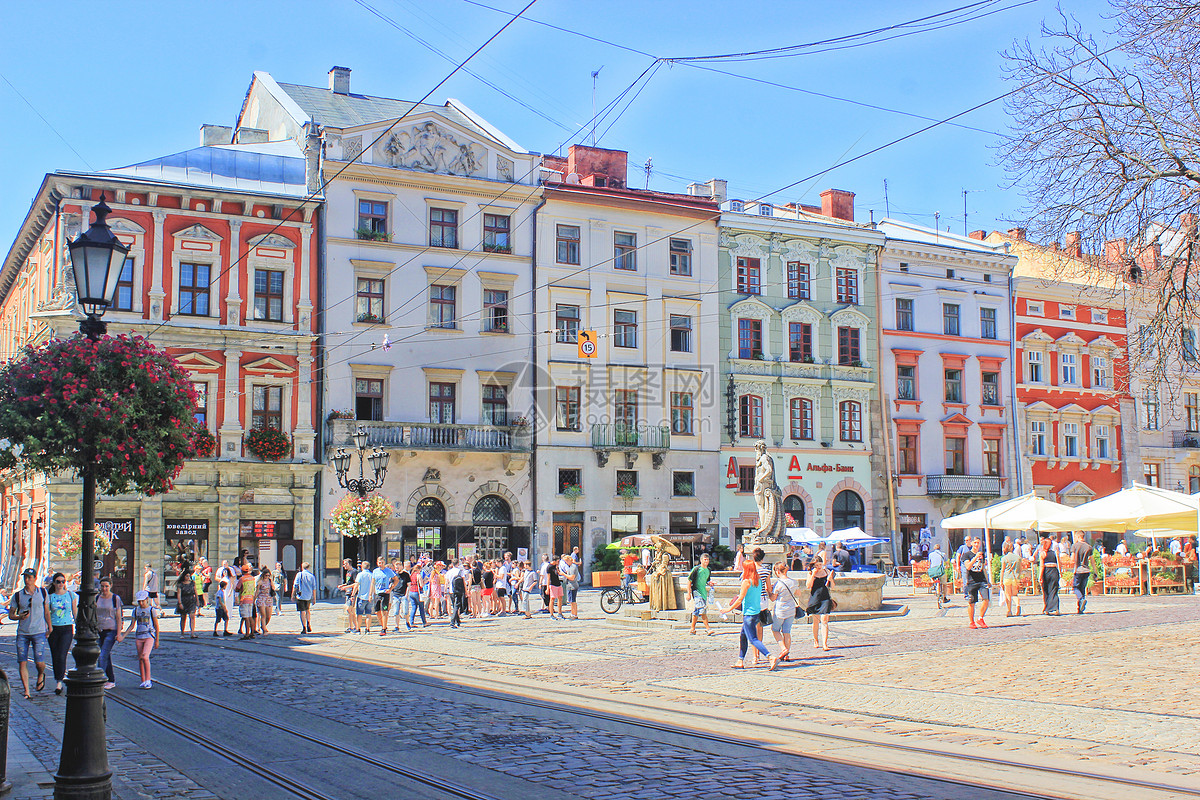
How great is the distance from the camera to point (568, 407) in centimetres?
4159

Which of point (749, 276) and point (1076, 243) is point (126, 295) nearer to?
point (749, 276)

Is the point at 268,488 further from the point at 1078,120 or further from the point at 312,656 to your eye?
the point at 1078,120

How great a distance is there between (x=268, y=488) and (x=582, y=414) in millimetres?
11552

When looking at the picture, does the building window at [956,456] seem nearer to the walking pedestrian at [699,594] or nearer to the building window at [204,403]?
the walking pedestrian at [699,594]

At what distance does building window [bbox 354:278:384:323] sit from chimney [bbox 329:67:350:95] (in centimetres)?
1089

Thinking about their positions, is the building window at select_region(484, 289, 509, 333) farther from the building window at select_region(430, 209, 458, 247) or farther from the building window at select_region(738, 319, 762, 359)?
the building window at select_region(738, 319, 762, 359)

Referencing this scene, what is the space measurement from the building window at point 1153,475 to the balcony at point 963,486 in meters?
9.57

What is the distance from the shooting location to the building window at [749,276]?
147 feet

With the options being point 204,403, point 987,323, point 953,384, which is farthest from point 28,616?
point 987,323

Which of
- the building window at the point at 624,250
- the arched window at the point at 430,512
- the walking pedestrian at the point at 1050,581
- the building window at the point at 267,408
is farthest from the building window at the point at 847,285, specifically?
the building window at the point at 267,408

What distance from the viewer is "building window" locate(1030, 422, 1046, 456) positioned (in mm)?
49812

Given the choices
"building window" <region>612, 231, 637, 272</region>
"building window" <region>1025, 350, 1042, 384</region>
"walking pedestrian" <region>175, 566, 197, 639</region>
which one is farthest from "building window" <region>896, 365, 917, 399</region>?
"walking pedestrian" <region>175, 566, 197, 639</region>

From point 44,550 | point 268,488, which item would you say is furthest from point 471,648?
point 44,550

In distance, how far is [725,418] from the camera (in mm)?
43875
